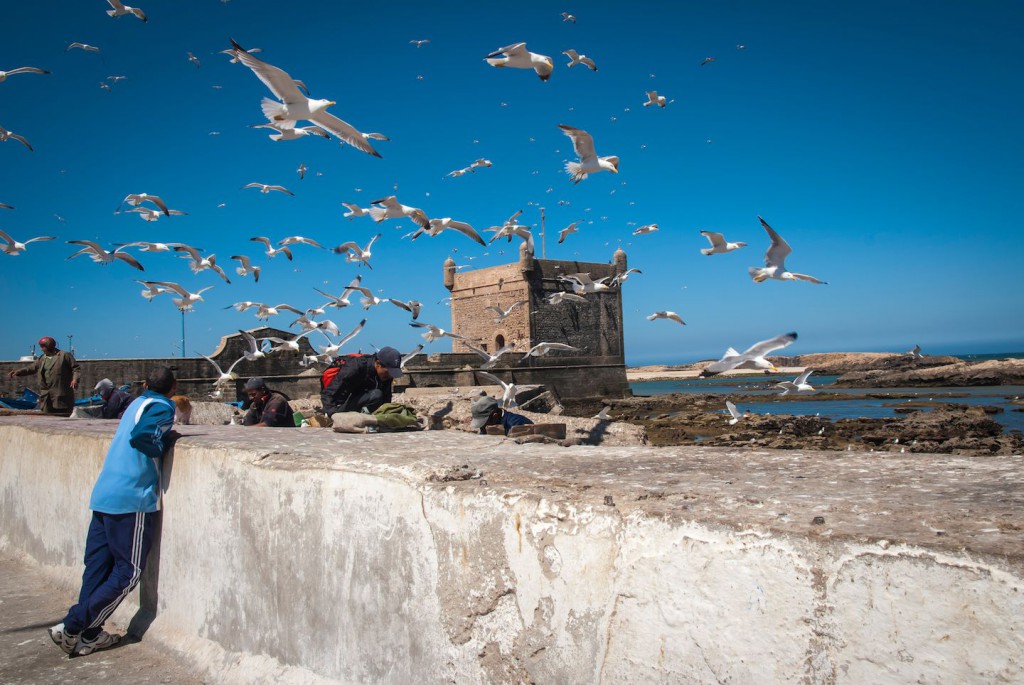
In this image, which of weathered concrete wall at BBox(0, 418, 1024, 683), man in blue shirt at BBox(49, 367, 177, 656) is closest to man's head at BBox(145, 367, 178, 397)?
man in blue shirt at BBox(49, 367, 177, 656)

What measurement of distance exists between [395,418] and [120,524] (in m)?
1.50

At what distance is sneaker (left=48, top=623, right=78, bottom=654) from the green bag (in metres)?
1.67

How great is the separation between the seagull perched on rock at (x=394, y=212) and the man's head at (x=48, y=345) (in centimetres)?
377

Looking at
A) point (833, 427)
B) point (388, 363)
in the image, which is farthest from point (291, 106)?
point (833, 427)

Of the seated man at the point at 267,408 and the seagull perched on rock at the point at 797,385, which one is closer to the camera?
the seated man at the point at 267,408

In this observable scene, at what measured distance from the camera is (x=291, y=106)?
591cm

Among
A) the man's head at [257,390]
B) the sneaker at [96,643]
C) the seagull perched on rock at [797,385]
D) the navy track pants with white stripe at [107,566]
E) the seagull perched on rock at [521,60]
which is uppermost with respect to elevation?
the seagull perched on rock at [521,60]

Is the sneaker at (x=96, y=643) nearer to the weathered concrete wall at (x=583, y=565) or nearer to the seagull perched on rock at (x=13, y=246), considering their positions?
the weathered concrete wall at (x=583, y=565)

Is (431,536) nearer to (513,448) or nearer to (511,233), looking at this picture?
(513,448)

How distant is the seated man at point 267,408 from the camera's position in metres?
5.83

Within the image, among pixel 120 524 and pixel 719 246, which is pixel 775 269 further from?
pixel 120 524

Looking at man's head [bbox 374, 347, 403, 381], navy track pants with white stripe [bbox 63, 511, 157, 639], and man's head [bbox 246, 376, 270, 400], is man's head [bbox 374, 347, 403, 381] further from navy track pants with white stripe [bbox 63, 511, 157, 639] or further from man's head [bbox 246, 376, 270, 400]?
navy track pants with white stripe [bbox 63, 511, 157, 639]

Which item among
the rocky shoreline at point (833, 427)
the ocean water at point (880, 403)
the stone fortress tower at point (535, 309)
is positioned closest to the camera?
the rocky shoreline at point (833, 427)

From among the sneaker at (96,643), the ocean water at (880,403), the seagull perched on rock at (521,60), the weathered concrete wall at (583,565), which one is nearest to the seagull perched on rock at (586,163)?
the seagull perched on rock at (521,60)
